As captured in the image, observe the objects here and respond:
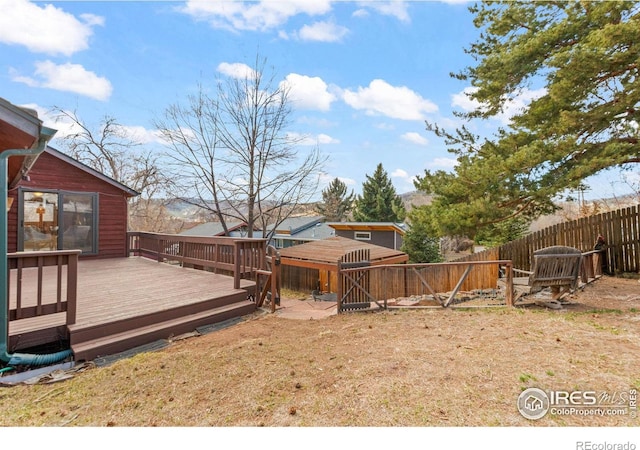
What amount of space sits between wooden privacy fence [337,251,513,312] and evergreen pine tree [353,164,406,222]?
16.4 metres

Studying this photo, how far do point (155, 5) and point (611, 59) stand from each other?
8.88 metres

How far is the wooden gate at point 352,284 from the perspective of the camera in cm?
573

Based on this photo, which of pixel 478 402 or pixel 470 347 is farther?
pixel 470 347

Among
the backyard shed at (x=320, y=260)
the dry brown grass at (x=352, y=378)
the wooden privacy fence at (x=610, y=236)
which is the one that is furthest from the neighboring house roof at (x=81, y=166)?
the wooden privacy fence at (x=610, y=236)

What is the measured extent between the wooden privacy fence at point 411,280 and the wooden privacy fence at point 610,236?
1.67 m

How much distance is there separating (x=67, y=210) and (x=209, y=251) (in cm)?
476

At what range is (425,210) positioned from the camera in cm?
857

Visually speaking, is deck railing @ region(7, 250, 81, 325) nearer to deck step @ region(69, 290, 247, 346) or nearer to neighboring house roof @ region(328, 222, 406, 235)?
deck step @ region(69, 290, 247, 346)

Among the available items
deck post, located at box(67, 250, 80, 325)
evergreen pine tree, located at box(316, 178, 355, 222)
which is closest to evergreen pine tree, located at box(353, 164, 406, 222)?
evergreen pine tree, located at box(316, 178, 355, 222)

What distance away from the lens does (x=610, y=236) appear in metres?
6.94

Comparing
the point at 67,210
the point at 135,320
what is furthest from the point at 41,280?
the point at 67,210

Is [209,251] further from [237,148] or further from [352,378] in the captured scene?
[237,148]
